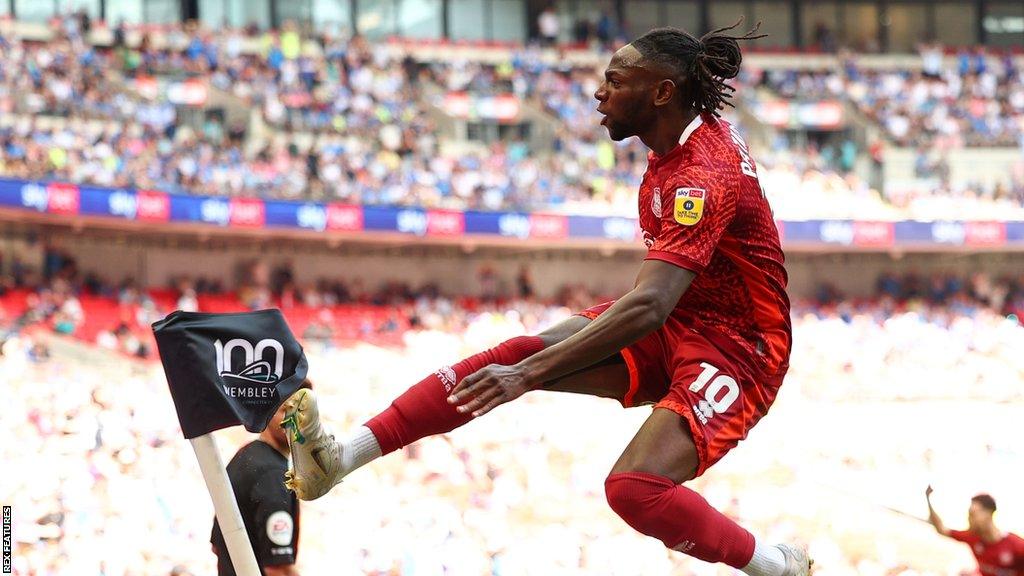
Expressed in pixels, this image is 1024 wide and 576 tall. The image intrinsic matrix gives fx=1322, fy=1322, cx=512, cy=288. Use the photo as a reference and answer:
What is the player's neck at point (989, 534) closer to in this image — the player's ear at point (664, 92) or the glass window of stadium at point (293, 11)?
the player's ear at point (664, 92)

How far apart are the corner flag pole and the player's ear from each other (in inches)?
75.6

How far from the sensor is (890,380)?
21.9 meters

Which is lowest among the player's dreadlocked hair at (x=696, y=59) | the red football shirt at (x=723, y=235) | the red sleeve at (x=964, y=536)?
the red sleeve at (x=964, y=536)

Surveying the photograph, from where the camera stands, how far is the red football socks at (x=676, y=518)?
4336mm

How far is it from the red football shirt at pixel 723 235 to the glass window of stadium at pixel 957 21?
38.3 meters

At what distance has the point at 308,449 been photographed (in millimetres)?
4305

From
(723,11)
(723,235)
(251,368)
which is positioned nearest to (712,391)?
(723,235)

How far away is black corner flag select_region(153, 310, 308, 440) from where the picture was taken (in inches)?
161

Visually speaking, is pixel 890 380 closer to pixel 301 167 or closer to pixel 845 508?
pixel 845 508

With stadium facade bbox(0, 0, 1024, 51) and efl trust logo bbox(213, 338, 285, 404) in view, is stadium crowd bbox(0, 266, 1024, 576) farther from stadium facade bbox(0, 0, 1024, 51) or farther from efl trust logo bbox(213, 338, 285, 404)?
stadium facade bbox(0, 0, 1024, 51)

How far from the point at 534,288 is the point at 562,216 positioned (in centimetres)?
277

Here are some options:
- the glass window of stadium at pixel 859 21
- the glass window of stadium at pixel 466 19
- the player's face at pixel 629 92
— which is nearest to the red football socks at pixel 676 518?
the player's face at pixel 629 92

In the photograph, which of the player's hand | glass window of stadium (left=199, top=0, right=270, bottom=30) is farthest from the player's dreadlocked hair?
glass window of stadium (left=199, top=0, right=270, bottom=30)

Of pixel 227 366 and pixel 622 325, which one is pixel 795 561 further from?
pixel 227 366
